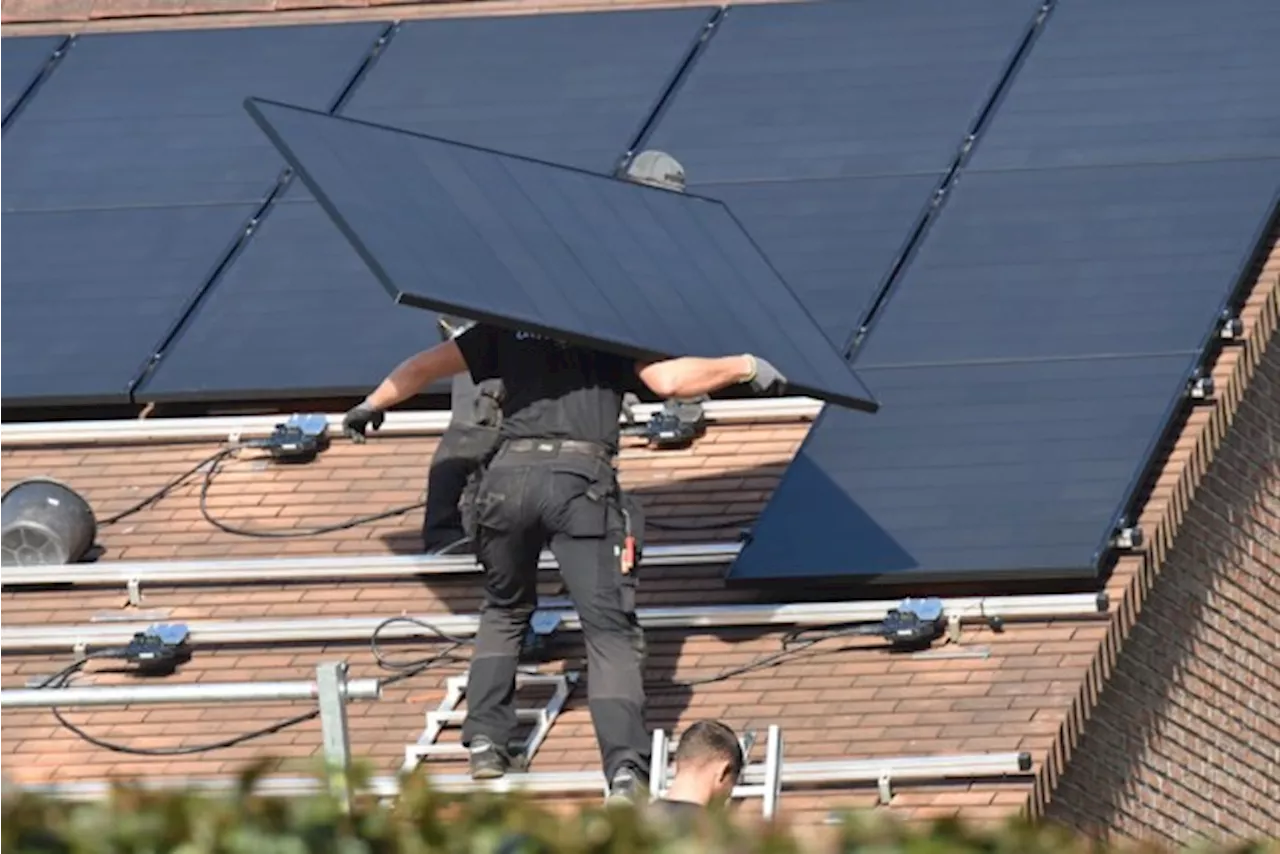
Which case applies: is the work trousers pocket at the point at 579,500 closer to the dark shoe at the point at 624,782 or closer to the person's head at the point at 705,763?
the dark shoe at the point at 624,782

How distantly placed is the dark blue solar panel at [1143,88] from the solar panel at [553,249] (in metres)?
2.49

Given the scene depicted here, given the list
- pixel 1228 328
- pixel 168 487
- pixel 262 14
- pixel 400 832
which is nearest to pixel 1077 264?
pixel 1228 328

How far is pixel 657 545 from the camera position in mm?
14039

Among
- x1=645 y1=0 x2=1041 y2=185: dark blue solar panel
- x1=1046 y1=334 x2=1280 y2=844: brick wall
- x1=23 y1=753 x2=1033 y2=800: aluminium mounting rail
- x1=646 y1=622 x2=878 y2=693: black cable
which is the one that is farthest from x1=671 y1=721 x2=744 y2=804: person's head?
x1=645 y1=0 x2=1041 y2=185: dark blue solar panel

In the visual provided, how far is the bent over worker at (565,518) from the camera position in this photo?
12.4m

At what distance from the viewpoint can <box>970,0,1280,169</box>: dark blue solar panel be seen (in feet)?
52.1

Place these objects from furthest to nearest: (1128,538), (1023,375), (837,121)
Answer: (837,121) → (1023,375) → (1128,538)

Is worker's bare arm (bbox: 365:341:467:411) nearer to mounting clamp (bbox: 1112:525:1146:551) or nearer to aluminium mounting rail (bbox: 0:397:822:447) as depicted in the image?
aluminium mounting rail (bbox: 0:397:822:447)

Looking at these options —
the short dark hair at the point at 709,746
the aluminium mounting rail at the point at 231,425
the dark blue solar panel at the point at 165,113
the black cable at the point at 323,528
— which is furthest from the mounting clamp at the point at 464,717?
the dark blue solar panel at the point at 165,113

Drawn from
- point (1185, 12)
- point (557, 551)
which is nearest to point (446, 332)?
point (557, 551)

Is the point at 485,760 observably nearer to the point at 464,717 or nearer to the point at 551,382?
the point at 464,717

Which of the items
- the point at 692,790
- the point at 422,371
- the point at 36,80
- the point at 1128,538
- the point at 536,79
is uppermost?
the point at 36,80

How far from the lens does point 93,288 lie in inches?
644

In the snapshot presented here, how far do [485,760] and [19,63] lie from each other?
7.47 meters
